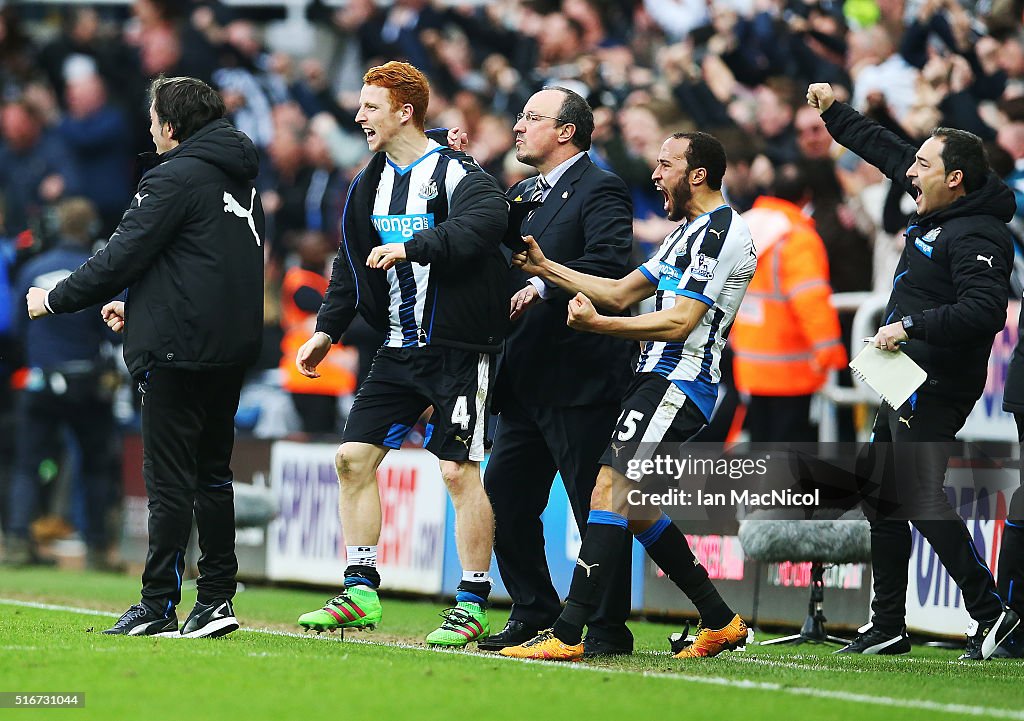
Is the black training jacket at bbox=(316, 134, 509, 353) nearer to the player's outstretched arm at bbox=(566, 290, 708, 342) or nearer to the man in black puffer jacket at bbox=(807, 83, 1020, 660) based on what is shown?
the player's outstretched arm at bbox=(566, 290, 708, 342)

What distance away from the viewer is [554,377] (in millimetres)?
7496

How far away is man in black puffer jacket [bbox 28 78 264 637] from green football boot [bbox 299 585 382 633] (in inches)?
21.1

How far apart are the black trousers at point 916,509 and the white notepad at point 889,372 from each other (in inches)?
13.0

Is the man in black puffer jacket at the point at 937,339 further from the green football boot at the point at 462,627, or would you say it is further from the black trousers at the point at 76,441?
the black trousers at the point at 76,441

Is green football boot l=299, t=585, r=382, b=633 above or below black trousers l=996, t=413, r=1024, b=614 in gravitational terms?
below

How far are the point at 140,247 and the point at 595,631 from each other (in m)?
2.70

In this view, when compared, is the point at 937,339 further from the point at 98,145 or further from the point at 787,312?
the point at 98,145

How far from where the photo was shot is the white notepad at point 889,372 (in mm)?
7492

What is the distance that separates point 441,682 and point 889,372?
2.84m

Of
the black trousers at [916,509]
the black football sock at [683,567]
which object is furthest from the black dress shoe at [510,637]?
the black trousers at [916,509]

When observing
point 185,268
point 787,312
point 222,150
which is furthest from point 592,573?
point 787,312

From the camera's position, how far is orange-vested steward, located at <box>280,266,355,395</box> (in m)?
13.5

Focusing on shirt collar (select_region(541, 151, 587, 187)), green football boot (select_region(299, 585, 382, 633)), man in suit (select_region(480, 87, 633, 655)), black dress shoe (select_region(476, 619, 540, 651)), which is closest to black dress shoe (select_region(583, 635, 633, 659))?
man in suit (select_region(480, 87, 633, 655))

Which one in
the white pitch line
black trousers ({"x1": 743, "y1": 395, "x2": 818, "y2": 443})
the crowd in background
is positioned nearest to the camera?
the white pitch line
